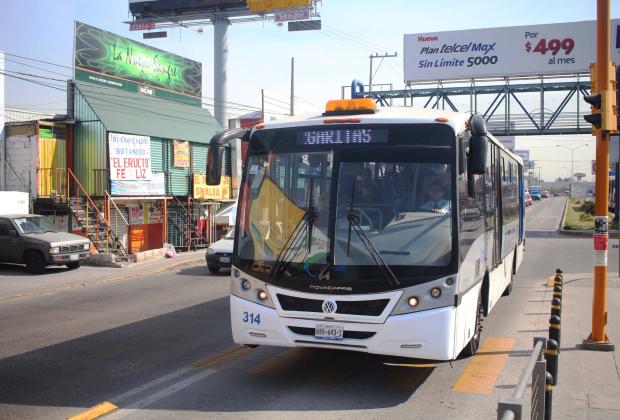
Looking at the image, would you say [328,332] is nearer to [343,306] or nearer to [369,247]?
[343,306]

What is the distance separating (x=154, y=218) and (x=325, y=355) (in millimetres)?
22000

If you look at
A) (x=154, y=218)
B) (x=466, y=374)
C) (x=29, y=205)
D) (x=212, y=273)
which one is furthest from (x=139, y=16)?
(x=466, y=374)

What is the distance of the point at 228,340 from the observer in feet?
31.0

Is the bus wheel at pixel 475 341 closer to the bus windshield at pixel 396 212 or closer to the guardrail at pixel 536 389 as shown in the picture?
the guardrail at pixel 536 389

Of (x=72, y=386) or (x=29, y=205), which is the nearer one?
(x=72, y=386)

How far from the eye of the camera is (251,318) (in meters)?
6.92

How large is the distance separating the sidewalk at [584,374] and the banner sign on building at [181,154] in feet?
68.4

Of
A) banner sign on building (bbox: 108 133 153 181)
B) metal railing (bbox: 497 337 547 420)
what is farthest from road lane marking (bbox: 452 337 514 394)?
banner sign on building (bbox: 108 133 153 181)

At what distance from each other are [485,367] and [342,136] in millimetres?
3427

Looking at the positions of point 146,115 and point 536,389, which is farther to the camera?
point 146,115

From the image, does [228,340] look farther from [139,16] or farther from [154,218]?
[139,16]

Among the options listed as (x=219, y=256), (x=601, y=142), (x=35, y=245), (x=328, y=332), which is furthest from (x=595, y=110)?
(x=35, y=245)

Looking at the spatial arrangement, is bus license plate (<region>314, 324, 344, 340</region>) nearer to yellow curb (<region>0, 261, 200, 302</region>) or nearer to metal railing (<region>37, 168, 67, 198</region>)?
yellow curb (<region>0, 261, 200, 302</region>)

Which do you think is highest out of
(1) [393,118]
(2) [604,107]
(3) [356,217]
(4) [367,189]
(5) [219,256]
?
(2) [604,107]
